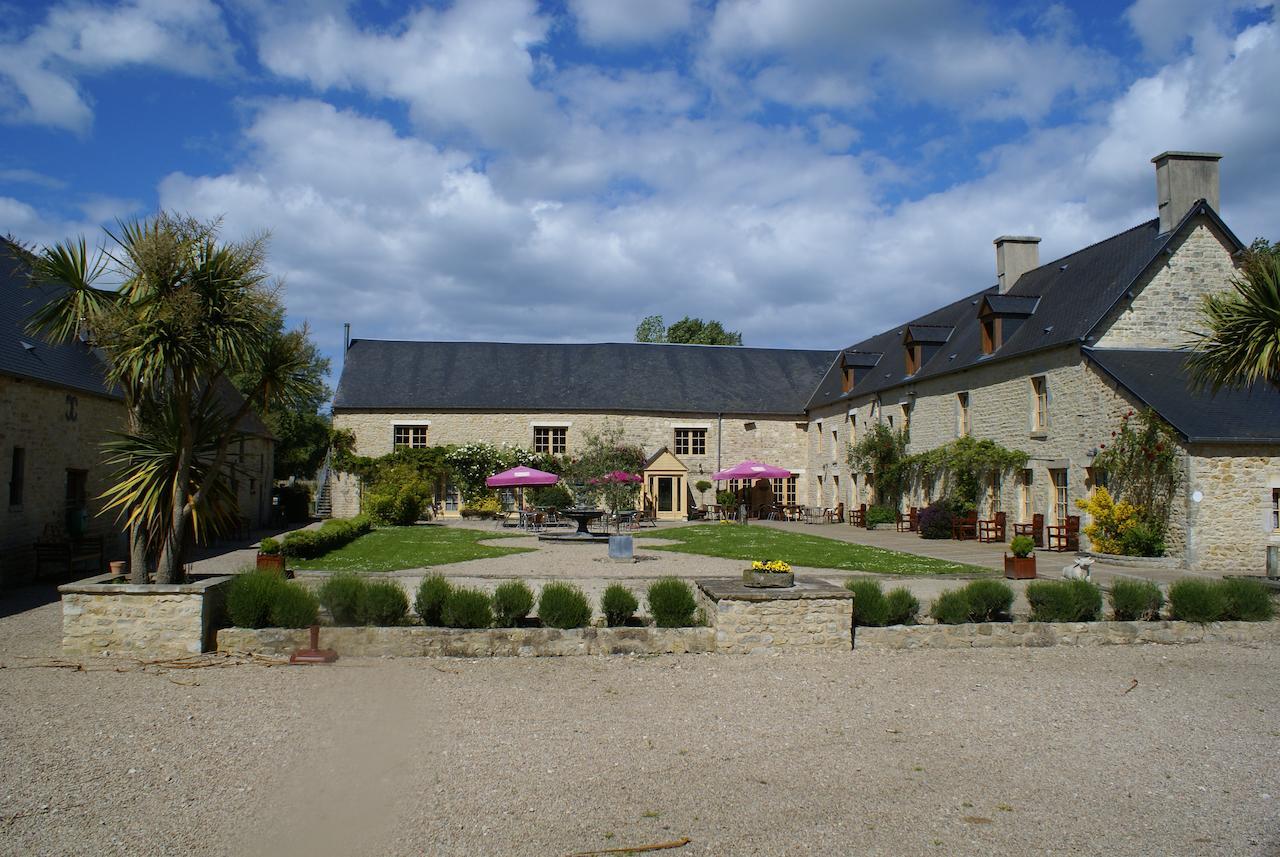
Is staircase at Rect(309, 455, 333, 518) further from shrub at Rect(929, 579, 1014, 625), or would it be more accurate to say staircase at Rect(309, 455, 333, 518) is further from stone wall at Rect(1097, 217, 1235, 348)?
shrub at Rect(929, 579, 1014, 625)

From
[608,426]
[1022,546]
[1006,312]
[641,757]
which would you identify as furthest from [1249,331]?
[608,426]

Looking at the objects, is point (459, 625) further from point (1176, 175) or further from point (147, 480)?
point (1176, 175)

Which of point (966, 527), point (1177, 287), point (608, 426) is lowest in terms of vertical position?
point (966, 527)

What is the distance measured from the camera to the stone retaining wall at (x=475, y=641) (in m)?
8.59

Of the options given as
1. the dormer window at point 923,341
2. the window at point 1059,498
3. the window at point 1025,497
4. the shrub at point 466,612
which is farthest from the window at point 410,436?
the shrub at point 466,612

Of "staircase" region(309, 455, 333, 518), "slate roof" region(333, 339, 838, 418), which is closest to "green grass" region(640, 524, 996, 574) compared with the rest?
"slate roof" region(333, 339, 838, 418)

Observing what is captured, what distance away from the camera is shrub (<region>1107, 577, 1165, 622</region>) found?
1000 centimetres

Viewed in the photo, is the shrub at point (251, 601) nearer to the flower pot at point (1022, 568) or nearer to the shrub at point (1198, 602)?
the shrub at point (1198, 602)

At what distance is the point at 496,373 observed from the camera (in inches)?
1351

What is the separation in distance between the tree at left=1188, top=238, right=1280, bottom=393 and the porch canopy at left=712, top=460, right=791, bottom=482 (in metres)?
19.7

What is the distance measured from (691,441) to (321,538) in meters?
18.3

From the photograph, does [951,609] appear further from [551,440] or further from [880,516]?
[551,440]

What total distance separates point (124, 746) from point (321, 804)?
2.01m

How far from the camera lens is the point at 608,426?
108ft
